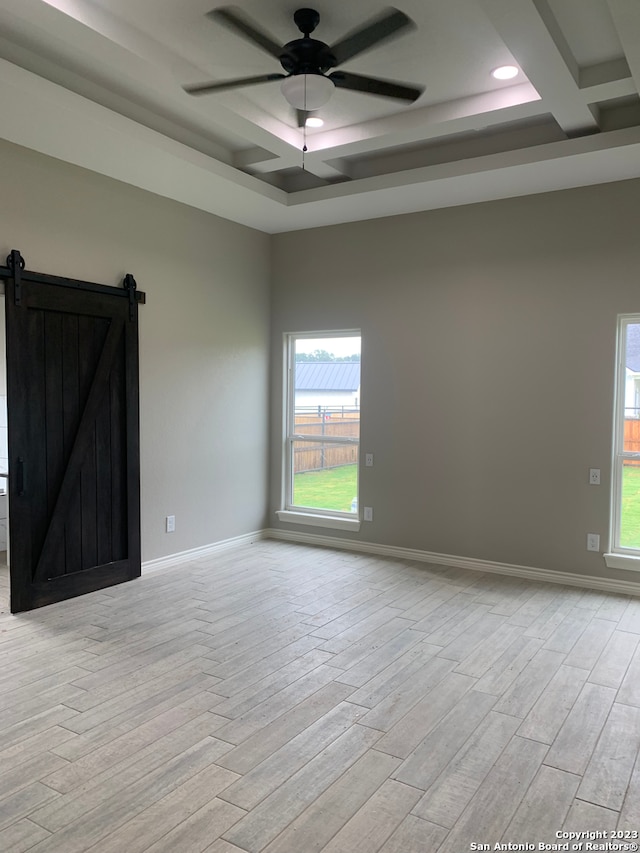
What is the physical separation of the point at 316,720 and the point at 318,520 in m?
3.28

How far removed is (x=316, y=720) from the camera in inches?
109

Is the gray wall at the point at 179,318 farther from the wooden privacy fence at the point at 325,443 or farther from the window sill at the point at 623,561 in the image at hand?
the window sill at the point at 623,561

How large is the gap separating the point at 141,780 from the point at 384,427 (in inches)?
149

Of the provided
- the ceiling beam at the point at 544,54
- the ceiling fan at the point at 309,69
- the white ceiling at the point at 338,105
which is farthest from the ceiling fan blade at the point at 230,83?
the ceiling beam at the point at 544,54

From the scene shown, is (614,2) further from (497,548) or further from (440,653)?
(497,548)

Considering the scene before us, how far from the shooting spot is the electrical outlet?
15.4ft

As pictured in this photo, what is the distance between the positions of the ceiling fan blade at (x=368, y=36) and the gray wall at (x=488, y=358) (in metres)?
2.37

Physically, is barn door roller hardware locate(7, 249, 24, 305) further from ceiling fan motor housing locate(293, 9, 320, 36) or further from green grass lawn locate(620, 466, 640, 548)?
green grass lawn locate(620, 466, 640, 548)

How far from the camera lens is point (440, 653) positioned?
3.49 meters

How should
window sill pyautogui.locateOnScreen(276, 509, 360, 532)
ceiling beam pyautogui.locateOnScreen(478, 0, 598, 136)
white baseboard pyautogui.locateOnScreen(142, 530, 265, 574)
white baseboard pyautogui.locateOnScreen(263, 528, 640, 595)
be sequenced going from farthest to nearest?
window sill pyautogui.locateOnScreen(276, 509, 360, 532) < white baseboard pyautogui.locateOnScreen(142, 530, 265, 574) < white baseboard pyautogui.locateOnScreen(263, 528, 640, 595) < ceiling beam pyautogui.locateOnScreen(478, 0, 598, 136)

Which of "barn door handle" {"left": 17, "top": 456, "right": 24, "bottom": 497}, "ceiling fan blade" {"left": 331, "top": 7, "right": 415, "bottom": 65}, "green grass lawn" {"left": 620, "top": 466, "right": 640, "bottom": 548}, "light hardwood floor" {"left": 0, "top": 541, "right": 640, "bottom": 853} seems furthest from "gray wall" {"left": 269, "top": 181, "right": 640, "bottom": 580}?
"barn door handle" {"left": 17, "top": 456, "right": 24, "bottom": 497}

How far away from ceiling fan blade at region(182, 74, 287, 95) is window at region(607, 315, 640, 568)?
3.08 meters

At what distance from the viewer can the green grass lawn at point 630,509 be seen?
4648 millimetres

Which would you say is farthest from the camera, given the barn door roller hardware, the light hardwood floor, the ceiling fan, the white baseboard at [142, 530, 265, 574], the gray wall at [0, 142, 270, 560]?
A: the white baseboard at [142, 530, 265, 574]
